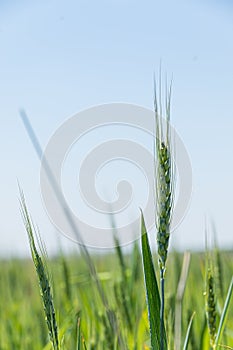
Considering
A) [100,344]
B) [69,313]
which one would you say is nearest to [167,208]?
[100,344]

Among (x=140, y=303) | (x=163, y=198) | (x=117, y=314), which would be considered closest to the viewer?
(x=163, y=198)

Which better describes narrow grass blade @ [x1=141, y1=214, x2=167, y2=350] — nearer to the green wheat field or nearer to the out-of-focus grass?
the green wheat field

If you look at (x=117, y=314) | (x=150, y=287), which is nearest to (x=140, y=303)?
(x=117, y=314)

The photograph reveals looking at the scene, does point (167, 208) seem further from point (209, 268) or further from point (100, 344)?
point (100, 344)

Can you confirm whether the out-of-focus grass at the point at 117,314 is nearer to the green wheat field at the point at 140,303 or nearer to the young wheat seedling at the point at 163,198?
the green wheat field at the point at 140,303

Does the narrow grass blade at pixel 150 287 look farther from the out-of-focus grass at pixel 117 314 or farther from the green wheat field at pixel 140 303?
the out-of-focus grass at pixel 117 314

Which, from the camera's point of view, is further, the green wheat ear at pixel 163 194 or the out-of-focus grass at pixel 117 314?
the out-of-focus grass at pixel 117 314

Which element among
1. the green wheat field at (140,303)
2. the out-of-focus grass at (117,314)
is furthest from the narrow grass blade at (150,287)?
the out-of-focus grass at (117,314)

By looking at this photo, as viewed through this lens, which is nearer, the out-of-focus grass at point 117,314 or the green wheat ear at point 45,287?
the green wheat ear at point 45,287

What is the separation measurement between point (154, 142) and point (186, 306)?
64 centimetres

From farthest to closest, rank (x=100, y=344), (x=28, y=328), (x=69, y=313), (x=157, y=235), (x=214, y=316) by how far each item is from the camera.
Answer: (x=28, y=328), (x=69, y=313), (x=100, y=344), (x=214, y=316), (x=157, y=235)

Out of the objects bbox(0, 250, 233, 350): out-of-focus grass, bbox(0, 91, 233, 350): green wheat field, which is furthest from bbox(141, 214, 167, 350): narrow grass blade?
bbox(0, 250, 233, 350): out-of-focus grass

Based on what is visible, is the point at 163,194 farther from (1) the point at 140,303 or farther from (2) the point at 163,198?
(1) the point at 140,303

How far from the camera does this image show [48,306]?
0.57 m
